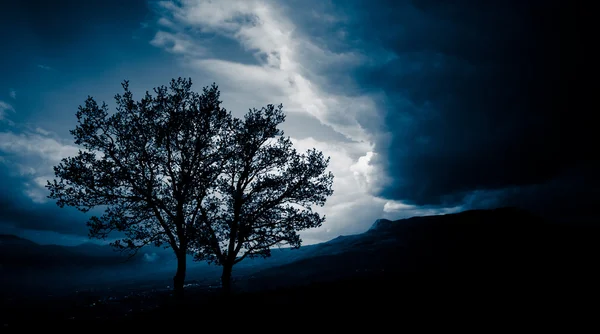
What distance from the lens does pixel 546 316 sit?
8.20 m

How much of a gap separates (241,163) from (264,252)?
26.8 ft

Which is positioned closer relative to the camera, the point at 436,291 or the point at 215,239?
the point at 436,291

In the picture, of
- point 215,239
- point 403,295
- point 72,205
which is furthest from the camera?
point 215,239

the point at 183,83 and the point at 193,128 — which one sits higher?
the point at 183,83

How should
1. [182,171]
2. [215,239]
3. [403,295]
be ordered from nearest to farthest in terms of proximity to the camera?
Answer: [403,295] → [182,171] → [215,239]

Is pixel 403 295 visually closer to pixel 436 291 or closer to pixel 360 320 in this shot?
pixel 436 291

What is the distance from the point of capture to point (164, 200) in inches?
833

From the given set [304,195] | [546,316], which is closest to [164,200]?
[304,195]

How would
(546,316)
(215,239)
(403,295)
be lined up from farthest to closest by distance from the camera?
(215,239)
(403,295)
(546,316)

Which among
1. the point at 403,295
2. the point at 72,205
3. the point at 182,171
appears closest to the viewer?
the point at 403,295

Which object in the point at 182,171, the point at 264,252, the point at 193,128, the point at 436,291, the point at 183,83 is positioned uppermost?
the point at 183,83

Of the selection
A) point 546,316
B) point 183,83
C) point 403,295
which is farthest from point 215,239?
point 546,316

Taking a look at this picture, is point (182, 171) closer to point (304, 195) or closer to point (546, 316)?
point (304, 195)

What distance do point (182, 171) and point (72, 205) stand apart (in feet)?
25.6
